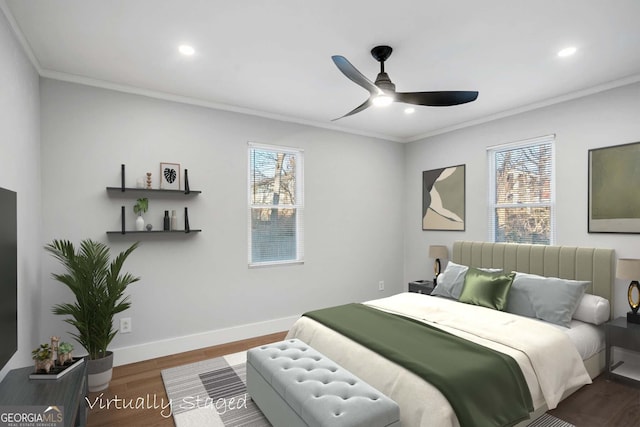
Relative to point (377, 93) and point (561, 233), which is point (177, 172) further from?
point (561, 233)

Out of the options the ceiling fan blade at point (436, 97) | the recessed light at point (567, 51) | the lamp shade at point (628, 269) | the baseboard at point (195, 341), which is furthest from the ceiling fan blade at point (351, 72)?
the baseboard at point (195, 341)

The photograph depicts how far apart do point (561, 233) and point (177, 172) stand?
4.25m

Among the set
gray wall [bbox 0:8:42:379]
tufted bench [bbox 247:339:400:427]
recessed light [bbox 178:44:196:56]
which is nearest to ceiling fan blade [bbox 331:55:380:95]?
recessed light [bbox 178:44:196:56]

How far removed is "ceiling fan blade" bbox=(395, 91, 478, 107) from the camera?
2.49 metres

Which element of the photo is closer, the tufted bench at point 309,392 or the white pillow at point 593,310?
the tufted bench at point 309,392

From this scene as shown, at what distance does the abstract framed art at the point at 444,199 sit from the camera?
4.74 meters

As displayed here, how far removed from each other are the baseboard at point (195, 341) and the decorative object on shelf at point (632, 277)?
3.44 metres

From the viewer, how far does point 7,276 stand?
1.88 m

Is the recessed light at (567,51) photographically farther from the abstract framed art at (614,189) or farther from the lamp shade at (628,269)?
the lamp shade at (628,269)

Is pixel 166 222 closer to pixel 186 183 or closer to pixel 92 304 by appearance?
pixel 186 183

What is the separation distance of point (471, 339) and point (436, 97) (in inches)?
72.2

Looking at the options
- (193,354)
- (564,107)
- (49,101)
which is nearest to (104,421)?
(193,354)

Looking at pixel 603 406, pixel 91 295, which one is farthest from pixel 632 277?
pixel 91 295

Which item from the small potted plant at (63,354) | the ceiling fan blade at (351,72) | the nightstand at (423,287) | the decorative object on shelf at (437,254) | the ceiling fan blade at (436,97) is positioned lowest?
the nightstand at (423,287)
